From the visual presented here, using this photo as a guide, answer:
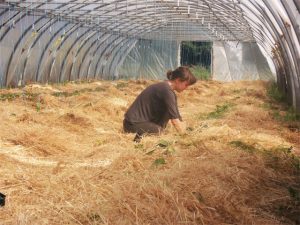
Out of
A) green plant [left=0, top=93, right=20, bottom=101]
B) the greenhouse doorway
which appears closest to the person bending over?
green plant [left=0, top=93, right=20, bottom=101]

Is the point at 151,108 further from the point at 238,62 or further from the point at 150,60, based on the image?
the point at 238,62

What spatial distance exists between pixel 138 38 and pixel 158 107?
25.8m

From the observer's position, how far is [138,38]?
109 feet

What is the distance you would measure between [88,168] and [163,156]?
849 mm

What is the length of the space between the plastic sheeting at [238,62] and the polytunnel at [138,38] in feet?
0.22

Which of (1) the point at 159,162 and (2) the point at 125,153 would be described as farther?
(2) the point at 125,153

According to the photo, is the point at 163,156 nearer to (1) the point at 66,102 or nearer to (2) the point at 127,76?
(1) the point at 66,102

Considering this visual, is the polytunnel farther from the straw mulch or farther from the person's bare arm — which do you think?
the straw mulch

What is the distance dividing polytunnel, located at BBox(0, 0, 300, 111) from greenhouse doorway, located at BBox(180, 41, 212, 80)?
22.3 inches

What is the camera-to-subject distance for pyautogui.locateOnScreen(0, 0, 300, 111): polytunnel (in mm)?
15320

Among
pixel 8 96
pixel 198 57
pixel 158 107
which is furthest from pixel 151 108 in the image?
pixel 198 57

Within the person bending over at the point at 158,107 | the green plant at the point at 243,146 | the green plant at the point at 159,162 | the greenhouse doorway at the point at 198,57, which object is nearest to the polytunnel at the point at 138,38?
the greenhouse doorway at the point at 198,57

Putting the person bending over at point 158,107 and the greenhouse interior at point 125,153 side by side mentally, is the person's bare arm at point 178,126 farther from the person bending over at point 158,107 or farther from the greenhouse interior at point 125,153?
the greenhouse interior at point 125,153

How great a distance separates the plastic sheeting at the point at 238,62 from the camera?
1293 inches
